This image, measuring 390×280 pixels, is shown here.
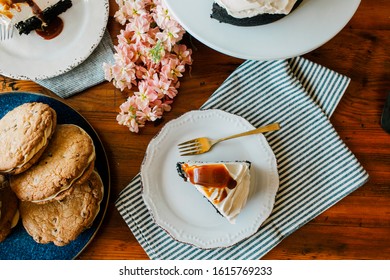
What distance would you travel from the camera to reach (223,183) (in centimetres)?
105

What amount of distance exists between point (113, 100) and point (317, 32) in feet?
1.70

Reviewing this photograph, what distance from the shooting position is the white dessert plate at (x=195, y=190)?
1106mm

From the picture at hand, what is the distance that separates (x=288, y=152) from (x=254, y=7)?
0.45m

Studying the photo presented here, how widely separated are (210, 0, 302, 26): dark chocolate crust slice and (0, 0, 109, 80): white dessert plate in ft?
1.27

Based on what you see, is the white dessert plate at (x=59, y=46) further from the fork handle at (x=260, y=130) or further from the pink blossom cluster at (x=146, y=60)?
the fork handle at (x=260, y=130)

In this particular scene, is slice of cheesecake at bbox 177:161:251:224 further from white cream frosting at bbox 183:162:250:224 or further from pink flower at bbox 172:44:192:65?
pink flower at bbox 172:44:192:65

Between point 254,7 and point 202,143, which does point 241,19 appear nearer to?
point 254,7

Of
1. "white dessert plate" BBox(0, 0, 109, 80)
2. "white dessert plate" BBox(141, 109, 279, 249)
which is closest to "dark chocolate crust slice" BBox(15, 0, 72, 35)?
"white dessert plate" BBox(0, 0, 109, 80)

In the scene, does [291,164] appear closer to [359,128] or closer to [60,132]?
[359,128]

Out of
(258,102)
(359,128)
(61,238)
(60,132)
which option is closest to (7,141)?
(60,132)

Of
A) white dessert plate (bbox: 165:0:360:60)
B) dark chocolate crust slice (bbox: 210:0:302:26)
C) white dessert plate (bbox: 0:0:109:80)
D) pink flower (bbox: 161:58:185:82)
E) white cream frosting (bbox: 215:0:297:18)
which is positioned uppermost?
white cream frosting (bbox: 215:0:297:18)

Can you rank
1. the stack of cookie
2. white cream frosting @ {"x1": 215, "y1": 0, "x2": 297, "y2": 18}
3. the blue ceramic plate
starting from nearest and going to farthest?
white cream frosting @ {"x1": 215, "y1": 0, "x2": 297, "y2": 18} < the stack of cookie < the blue ceramic plate

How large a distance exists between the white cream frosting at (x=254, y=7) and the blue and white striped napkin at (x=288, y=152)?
324 millimetres

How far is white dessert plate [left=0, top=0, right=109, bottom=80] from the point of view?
3.75 feet
